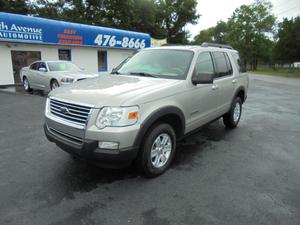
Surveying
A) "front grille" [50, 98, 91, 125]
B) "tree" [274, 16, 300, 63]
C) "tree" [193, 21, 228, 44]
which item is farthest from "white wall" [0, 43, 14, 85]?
"tree" [193, 21, 228, 44]

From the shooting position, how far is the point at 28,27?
13.8 metres

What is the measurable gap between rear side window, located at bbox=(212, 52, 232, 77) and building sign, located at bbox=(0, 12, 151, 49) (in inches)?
512

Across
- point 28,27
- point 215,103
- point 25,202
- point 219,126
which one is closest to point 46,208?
point 25,202

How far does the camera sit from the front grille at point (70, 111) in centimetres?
282

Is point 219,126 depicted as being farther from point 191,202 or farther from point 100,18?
point 100,18

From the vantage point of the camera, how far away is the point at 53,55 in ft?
52.8

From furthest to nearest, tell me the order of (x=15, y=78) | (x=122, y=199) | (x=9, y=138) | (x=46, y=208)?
(x=15, y=78), (x=9, y=138), (x=122, y=199), (x=46, y=208)

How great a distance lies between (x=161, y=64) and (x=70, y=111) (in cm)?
186

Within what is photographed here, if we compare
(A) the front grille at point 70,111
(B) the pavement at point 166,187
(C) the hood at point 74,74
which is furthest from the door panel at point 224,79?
(C) the hood at point 74,74

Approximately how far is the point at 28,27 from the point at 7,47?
175 centimetres

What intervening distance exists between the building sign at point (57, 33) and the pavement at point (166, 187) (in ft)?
35.7

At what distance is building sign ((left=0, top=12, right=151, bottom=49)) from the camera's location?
43.0ft

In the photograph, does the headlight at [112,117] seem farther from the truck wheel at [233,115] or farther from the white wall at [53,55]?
the white wall at [53,55]

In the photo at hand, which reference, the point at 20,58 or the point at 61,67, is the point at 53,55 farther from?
the point at 61,67
